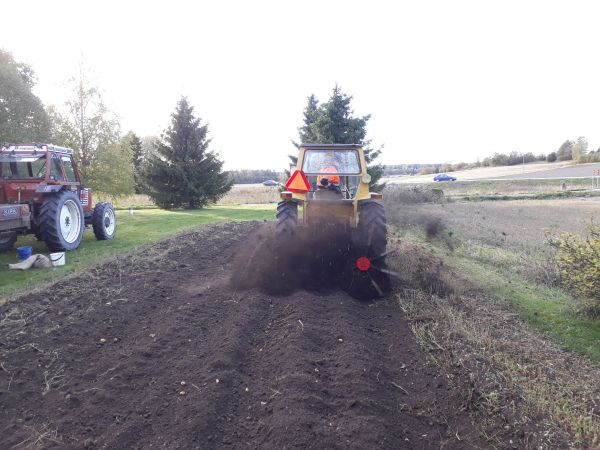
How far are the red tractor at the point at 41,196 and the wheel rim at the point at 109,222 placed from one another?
1.06 meters

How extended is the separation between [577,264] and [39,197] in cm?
984

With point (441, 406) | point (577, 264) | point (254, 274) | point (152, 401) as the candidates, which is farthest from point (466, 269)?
point (152, 401)

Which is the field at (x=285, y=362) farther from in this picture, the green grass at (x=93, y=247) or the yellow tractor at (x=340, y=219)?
the yellow tractor at (x=340, y=219)

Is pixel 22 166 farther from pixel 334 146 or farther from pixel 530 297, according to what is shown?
pixel 530 297

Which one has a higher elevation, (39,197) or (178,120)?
(178,120)

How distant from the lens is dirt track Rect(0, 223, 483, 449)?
325 cm

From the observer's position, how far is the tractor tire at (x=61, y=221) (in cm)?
916

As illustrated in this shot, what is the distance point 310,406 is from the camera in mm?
3564

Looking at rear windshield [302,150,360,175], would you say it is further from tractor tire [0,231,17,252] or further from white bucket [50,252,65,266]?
tractor tire [0,231,17,252]

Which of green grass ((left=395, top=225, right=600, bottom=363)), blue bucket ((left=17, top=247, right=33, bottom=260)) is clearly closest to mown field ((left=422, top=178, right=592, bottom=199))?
green grass ((left=395, top=225, right=600, bottom=363))

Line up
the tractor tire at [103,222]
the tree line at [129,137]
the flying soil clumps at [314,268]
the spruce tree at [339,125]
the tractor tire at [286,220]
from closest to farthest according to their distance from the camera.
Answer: the flying soil clumps at [314,268] → the tractor tire at [286,220] → the tractor tire at [103,222] → the tree line at [129,137] → the spruce tree at [339,125]

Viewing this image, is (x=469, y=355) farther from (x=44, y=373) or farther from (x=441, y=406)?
(x=44, y=373)

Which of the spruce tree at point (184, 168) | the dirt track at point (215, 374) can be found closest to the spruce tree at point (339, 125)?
the spruce tree at point (184, 168)

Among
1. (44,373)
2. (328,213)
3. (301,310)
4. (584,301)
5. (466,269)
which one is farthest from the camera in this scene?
(466,269)
